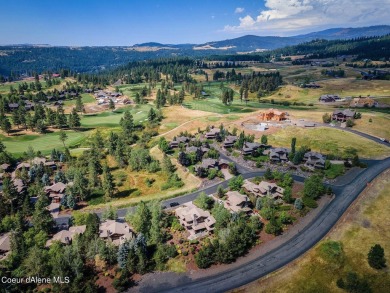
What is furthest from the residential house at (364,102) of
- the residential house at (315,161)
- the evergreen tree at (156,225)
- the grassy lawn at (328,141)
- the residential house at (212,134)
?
the evergreen tree at (156,225)

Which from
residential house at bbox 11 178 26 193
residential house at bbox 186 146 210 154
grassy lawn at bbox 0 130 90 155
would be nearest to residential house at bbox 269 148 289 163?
residential house at bbox 186 146 210 154

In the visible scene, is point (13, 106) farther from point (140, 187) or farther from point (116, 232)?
point (116, 232)

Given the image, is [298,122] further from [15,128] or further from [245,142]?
[15,128]

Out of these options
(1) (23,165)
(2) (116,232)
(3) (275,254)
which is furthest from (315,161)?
(1) (23,165)

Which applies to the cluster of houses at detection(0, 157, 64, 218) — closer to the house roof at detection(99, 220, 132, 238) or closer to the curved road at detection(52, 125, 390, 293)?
the house roof at detection(99, 220, 132, 238)

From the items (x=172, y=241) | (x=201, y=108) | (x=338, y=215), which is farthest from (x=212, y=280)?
(x=201, y=108)

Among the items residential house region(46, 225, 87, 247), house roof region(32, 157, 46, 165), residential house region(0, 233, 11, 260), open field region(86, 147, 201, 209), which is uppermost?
house roof region(32, 157, 46, 165)
